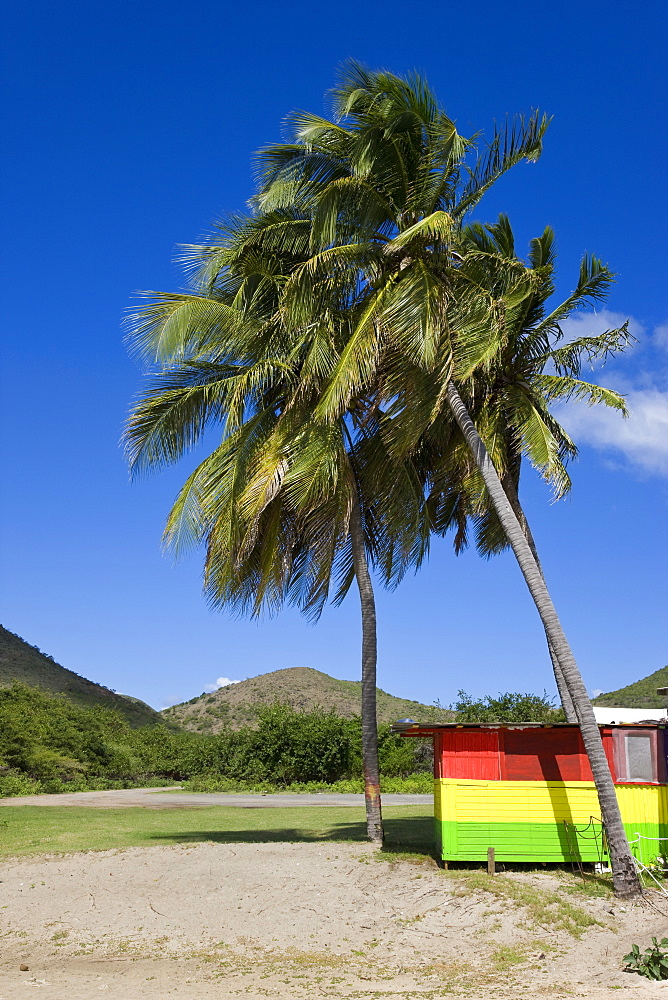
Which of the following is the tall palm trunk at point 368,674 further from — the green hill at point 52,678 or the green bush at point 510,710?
the green hill at point 52,678

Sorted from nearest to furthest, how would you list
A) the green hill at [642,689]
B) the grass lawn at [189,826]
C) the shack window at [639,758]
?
the shack window at [639,758]
the grass lawn at [189,826]
the green hill at [642,689]

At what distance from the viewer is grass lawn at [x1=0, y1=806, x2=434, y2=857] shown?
53.3 feet

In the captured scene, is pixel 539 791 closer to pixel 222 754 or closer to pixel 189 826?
pixel 189 826

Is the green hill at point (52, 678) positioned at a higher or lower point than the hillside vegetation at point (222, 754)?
higher

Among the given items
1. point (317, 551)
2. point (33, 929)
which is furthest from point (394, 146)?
point (33, 929)

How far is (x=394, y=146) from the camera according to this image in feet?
45.9

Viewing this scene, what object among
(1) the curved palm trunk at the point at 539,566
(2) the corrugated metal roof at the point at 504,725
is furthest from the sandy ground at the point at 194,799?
(2) the corrugated metal roof at the point at 504,725

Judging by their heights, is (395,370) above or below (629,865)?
above

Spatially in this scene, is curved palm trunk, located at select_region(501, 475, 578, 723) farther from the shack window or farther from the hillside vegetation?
the hillside vegetation

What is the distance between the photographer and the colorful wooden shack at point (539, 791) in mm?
12727

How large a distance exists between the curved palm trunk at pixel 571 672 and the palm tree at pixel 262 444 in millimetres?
2173

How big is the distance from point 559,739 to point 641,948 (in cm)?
348

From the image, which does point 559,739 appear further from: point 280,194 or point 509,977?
point 280,194

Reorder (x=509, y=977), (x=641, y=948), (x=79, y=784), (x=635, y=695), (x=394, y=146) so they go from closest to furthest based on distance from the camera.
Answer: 1. (x=509, y=977)
2. (x=641, y=948)
3. (x=394, y=146)
4. (x=79, y=784)
5. (x=635, y=695)
